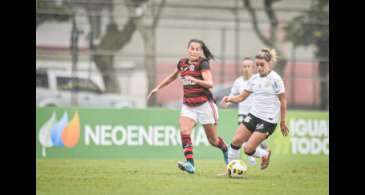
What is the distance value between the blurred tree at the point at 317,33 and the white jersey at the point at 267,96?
4.60m

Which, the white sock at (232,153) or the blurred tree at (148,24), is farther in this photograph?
the blurred tree at (148,24)

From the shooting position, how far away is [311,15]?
15516mm

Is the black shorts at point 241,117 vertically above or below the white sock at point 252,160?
Answer: above

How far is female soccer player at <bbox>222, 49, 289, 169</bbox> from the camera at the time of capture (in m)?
10.4

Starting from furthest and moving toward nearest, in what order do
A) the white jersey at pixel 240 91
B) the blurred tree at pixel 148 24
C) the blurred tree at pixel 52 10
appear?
1. the blurred tree at pixel 148 24
2. the blurred tree at pixel 52 10
3. the white jersey at pixel 240 91

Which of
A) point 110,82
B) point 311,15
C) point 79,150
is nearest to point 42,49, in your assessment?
point 110,82

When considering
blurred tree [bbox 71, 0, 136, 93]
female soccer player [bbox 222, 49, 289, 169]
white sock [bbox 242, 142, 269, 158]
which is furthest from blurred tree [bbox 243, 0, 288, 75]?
female soccer player [bbox 222, 49, 289, 169]

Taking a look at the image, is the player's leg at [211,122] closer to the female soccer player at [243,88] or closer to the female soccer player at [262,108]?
the female soccer player at [262,108]

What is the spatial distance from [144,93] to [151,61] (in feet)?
2.09

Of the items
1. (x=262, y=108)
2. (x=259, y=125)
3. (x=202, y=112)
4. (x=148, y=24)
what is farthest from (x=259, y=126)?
(x=148, y=24)

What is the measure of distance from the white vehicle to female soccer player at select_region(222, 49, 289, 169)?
4.08 metres

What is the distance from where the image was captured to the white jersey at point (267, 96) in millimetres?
10413

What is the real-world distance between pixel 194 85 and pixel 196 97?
0.15 m

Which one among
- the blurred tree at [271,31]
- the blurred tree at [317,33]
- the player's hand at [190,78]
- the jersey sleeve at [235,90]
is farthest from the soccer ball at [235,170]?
the blurred tree at [317,33]
